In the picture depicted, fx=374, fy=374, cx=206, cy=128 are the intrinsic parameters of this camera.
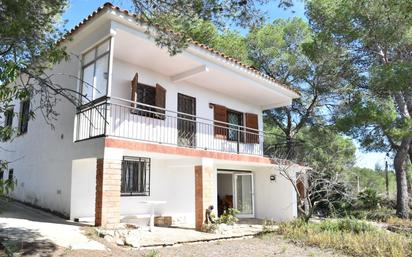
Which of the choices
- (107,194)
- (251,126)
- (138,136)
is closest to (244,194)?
(251,126)

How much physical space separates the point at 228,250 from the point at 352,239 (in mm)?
3630

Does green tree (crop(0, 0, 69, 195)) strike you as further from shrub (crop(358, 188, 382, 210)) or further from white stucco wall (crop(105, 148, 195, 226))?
shrub (crop(358, 188, 382, 210))

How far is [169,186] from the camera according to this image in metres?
14.2

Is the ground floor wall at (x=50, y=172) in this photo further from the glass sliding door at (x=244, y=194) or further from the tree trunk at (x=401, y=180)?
the tree trunk at (x=401, y=180)

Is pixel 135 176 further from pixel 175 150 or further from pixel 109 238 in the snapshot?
pixel 109 238

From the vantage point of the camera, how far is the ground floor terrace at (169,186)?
32.9 feet

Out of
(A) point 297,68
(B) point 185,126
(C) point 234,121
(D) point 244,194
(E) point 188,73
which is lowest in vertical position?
(D) point 244,194

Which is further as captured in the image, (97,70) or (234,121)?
(234,121)

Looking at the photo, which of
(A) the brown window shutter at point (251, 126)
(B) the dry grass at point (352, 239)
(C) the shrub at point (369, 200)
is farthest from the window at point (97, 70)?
(C) the shrub at point (369, 200)

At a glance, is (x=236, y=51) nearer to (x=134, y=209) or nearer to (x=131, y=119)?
(x=131, y=119)

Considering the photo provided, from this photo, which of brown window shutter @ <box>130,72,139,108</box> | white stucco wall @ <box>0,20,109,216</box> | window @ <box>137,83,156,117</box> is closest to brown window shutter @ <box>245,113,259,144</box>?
window @ <box>137,83,156,117</box>

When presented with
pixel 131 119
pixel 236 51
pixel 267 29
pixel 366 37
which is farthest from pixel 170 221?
pixel 267 29

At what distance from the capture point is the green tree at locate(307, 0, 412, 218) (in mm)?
16453

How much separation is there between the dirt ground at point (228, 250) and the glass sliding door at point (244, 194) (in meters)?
6.07
